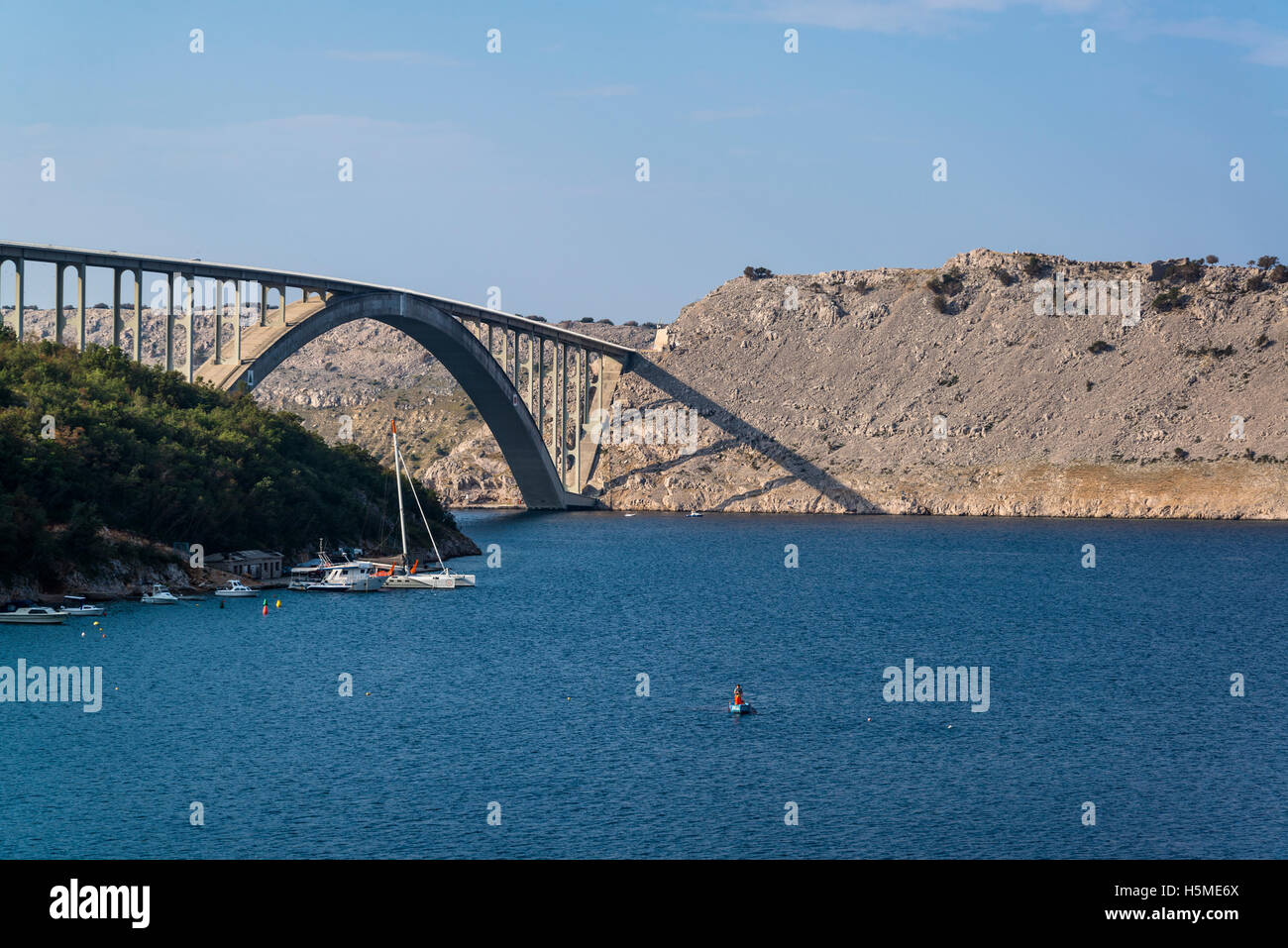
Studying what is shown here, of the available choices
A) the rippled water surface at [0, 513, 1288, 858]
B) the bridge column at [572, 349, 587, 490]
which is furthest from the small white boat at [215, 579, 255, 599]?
the bridge column at [572, 349, 587, 490]

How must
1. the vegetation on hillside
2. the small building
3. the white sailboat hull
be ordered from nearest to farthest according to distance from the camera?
the vegetation on hillside
the small building
the white sailboat hull

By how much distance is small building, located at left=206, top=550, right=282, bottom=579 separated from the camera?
7381cm

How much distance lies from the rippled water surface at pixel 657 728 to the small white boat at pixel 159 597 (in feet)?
2.46

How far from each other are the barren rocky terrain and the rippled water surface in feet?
203

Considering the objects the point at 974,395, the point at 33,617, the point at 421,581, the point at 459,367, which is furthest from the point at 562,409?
the point at 33,617

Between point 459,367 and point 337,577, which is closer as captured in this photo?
point 337,577

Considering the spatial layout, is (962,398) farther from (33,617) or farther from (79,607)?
(33,617)

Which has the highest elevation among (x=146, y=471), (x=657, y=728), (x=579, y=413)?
(x=579, y=413)

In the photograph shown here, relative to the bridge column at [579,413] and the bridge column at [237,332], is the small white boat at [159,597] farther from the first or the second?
the bridge column at [579,413]

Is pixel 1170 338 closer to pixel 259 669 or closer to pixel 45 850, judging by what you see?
pixel 259 669

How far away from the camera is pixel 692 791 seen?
3459cm

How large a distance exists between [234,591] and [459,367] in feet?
204

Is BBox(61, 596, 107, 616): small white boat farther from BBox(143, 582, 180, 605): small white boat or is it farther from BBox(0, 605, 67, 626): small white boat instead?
BBox(143, 582, 180, 605): small white boat

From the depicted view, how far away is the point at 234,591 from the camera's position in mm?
69750
